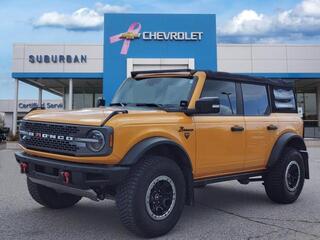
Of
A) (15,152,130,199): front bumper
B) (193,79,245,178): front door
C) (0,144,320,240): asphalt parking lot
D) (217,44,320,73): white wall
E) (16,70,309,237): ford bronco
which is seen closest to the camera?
(15,152,130,199): front bumper

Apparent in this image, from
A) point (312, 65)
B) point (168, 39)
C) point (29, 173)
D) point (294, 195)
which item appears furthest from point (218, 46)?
point (29, 173)

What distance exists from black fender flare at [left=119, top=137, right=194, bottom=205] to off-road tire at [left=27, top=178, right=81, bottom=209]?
1991 mm

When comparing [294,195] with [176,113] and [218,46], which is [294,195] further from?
[218,46]

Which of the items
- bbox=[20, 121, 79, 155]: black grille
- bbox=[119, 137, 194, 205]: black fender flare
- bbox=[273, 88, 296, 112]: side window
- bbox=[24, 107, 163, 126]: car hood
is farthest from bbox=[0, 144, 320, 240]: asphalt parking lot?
bbox=[273, 88, 296, 112]: side window

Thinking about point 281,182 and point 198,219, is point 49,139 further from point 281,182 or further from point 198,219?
point 281,182

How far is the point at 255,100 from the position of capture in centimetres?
733

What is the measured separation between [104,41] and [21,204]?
25299mm

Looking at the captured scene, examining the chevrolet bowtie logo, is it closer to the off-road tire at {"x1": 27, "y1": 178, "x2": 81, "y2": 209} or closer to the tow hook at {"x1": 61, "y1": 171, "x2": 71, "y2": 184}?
the off-road tire at {"x1": 27, "y1": 178, "x2": 81, "y2": 209}

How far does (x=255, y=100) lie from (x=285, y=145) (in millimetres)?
906

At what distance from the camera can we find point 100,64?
3428 centimetres

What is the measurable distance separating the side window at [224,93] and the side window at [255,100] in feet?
0.89

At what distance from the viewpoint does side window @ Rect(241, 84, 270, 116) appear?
279 inches

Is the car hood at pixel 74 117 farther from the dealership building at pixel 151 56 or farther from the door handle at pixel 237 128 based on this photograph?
the dealership building at pixel 151 56

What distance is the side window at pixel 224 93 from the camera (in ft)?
21.0
